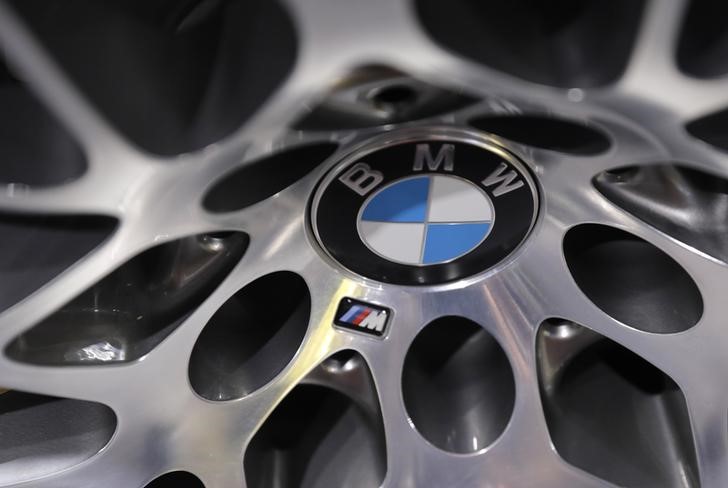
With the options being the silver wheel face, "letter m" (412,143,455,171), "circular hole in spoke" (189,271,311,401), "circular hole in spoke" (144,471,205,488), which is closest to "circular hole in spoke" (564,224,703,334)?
the silver wheel face

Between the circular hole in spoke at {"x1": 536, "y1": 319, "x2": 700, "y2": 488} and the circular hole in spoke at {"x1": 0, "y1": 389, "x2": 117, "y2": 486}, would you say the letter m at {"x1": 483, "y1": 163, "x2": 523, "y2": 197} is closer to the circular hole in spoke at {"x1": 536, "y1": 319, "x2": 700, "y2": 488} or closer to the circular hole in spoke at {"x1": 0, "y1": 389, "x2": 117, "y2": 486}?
the circular hole in spoke at {"x1": 536, "y1": 319, "x2": 700, "y2": 488}

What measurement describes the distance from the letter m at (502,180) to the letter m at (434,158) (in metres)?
0.03

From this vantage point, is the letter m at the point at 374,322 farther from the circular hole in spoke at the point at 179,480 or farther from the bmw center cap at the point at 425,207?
the circular hole in spoke at the point at 179,480

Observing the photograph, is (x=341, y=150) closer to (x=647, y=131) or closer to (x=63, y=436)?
(x=647, y=131)

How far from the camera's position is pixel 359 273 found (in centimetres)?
81

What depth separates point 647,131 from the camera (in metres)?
0.67

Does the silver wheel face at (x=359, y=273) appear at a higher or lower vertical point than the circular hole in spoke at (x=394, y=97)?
lower

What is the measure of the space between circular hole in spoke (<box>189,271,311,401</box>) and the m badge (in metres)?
0.04

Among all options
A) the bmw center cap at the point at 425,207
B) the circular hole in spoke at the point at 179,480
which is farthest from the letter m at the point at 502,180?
the circular hole in spoke at the point at 179,480

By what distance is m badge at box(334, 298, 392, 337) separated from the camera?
814 millimetres

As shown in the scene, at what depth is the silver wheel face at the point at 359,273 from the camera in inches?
25.1

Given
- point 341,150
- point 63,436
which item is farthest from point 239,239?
point 63,436

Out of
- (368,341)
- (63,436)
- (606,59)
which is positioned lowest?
(63,436)

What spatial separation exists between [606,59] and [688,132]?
9cm
